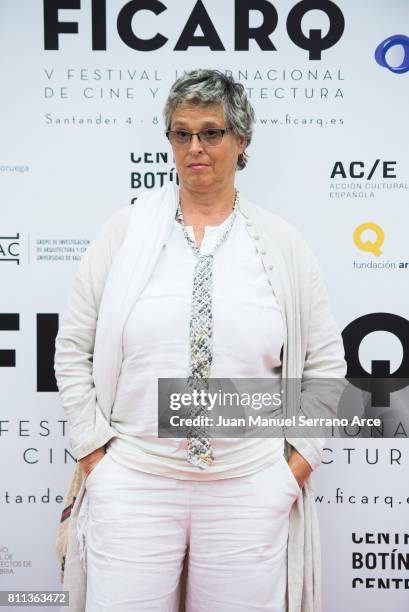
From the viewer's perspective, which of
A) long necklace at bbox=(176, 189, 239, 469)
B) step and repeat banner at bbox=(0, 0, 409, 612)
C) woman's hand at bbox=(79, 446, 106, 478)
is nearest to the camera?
long necklace at bbox=(176, 189, 239, 469)

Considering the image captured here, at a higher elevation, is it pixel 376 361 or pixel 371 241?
pixel 371 241

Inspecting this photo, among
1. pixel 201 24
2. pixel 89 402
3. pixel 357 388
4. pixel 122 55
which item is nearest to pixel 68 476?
pixel 89 402

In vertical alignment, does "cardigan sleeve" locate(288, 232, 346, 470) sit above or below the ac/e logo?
below

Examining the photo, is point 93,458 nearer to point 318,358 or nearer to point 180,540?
point 180,540

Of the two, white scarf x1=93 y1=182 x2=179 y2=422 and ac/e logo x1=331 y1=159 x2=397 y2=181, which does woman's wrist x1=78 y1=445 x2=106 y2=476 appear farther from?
ac/e logo x1=331 y1=159 x2=397 y2=181

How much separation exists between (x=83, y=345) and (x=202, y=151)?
605mm

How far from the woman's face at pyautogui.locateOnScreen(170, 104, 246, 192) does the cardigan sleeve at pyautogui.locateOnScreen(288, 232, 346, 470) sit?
1.12 ft

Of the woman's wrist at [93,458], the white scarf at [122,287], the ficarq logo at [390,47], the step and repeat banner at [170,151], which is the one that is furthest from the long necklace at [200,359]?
the ficarq logo at [390,47]

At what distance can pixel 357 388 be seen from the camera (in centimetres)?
233

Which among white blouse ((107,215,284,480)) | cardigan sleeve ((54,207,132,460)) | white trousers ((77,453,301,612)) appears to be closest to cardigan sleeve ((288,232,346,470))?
white blouse ((107,215,284,480))

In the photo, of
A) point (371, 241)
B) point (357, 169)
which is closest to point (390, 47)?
point (357, 169)

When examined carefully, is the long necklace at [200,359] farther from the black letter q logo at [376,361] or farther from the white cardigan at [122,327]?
the black letter q logo at [376,361]

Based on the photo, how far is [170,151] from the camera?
7.47ft

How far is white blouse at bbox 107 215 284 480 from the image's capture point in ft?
5.58
